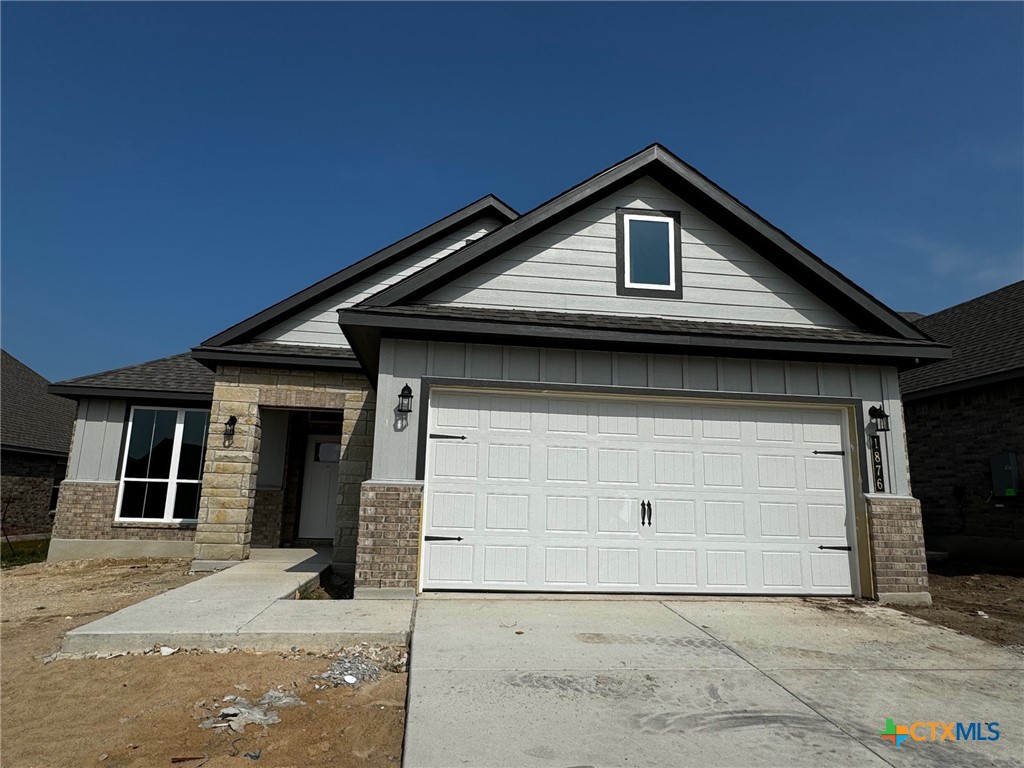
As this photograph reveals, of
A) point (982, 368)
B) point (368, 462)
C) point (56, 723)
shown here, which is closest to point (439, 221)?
point (368, 462)

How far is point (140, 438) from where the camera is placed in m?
13.1

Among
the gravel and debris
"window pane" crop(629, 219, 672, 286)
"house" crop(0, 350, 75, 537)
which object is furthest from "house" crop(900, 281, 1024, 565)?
"house" crop(0, 350, 75, 537)

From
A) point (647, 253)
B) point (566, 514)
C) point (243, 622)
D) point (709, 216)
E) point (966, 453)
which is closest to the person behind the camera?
point (243, 622)

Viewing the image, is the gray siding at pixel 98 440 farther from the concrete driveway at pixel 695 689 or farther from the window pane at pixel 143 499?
the concrete driveway at pixel 695 689

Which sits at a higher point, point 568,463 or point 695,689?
point 568,463

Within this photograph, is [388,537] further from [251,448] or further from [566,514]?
[251,448]

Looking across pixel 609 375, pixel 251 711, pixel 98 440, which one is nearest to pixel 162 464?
pixel 98 440

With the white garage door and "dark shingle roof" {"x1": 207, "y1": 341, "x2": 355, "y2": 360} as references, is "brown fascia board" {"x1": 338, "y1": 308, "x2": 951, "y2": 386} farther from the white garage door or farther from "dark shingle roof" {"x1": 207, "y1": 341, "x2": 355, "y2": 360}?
"dark shingle roof" {"x1": 207, "y1": 341, "x2": 355, "y2": 360}

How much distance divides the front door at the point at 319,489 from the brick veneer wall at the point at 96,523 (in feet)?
7.28

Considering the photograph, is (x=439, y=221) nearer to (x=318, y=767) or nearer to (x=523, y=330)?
(x=523, y=330)

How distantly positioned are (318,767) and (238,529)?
25.2 feet

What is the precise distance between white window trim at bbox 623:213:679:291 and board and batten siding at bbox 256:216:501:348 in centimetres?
311

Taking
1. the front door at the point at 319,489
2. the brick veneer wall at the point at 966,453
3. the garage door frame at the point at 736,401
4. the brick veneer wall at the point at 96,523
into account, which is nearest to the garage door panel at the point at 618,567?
the garage door frame at the point at 736,401

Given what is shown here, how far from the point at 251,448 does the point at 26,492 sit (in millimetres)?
15337
